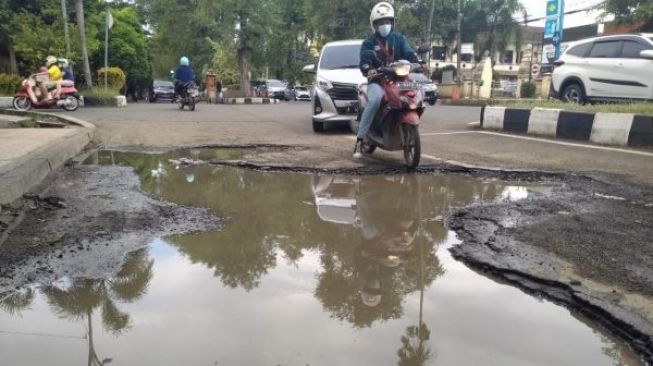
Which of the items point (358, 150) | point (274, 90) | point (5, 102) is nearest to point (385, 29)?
point (358, 150)

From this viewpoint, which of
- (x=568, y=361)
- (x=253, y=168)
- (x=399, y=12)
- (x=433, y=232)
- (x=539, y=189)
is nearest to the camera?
(x=568, y=361)

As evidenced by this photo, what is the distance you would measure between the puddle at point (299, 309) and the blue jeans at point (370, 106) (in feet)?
7.86

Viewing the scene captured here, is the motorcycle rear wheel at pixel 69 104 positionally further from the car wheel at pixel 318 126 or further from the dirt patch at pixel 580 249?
the dirt patch at pixel 580 249

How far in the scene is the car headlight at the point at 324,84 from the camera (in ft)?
28.5

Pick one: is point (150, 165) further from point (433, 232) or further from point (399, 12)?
point (399, 12)

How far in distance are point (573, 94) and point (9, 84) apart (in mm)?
16863

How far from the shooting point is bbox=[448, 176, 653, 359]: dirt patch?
2416mm

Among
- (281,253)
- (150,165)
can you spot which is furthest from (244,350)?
(150,165)

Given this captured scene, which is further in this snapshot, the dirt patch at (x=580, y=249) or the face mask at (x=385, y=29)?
the face mask at (x=385, y=29)

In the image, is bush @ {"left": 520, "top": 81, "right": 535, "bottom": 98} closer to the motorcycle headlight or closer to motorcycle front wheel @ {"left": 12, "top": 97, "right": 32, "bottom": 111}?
motorcycle front wheel @ {"left": 12, "top": 97, "right": 32, "bottom": 111}

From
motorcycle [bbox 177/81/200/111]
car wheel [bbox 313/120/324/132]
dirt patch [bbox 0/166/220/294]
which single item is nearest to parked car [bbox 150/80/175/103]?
motorcycle [bbox 177/81/200/111]

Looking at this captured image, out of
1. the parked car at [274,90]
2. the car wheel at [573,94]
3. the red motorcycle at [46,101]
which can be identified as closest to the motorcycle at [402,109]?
the car wheel at [573,94]

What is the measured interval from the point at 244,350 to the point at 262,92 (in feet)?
115

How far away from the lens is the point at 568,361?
206 centimetres
